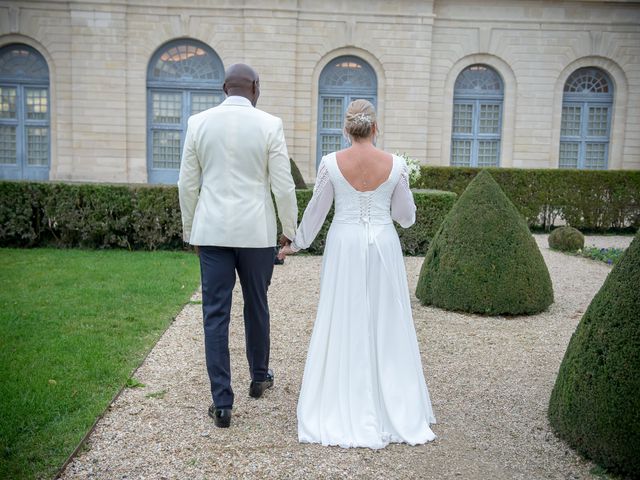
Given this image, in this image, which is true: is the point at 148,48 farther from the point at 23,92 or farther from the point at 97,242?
the point at 97,242

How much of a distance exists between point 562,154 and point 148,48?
12849 mm

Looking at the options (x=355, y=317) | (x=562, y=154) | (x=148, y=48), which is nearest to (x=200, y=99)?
(x=148, y=48)

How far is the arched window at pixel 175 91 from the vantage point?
19.2 metres

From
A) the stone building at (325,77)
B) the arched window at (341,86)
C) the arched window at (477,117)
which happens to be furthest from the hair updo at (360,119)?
the arched window at (477,117)

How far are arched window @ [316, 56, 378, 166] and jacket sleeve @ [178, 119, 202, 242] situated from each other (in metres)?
15.8

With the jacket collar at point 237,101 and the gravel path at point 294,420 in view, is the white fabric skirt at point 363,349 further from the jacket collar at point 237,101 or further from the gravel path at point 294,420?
the jacket collar at point 237,101

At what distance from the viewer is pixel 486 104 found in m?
20.2

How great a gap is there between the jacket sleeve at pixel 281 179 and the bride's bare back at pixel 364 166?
1.10 feet

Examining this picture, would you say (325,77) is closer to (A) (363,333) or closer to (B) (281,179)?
(B) (281,179)

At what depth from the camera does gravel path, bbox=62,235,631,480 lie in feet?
11.1

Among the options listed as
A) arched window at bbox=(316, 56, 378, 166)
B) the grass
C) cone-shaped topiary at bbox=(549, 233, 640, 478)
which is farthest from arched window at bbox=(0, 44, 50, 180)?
cone-shaped topiary at bbox=(549, 233, 640, 478)

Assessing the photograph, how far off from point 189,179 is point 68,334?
8.17ft

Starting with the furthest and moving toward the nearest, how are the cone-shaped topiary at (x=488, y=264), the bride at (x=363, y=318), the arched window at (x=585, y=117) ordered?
the arched window at (x=585, y=117) < the cone-shaped topiary at (x=488, y=264) < the bride at (x=363, y=318)

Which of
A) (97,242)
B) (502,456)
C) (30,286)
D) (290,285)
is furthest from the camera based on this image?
(97,242)
